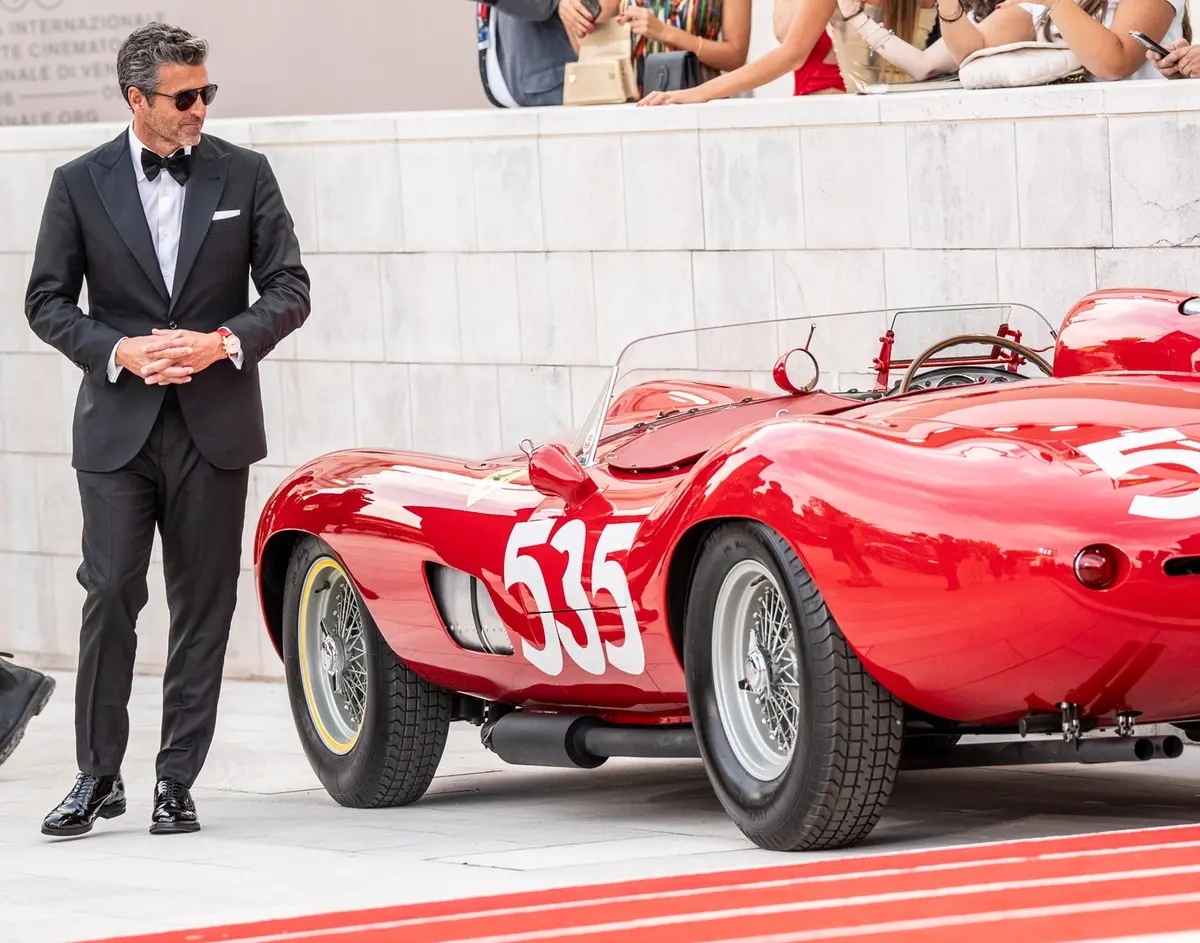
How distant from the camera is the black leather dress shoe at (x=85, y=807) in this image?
658cm

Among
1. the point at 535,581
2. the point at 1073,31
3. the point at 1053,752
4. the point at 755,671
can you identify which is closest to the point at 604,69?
the point at 1073,31

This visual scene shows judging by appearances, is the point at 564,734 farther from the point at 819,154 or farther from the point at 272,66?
the point at 272,66

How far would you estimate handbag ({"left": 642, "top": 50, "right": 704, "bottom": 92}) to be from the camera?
987 centimetres

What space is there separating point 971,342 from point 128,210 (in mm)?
2436

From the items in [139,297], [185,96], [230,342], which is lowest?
[230,342]

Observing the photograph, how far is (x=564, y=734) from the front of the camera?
611 cm

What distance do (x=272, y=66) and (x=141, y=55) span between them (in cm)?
633

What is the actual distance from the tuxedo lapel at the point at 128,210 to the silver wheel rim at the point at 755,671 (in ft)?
7.34

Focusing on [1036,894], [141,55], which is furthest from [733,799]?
[141,55]

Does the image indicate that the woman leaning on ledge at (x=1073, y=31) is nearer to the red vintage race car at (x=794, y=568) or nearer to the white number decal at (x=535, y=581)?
the red vintage race car at (x=794, y=568)

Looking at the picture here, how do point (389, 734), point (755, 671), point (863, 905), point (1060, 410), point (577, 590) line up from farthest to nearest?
point (389, 734), point (577, 590), point (755, 671), point (1060, 410), point (863, 905)

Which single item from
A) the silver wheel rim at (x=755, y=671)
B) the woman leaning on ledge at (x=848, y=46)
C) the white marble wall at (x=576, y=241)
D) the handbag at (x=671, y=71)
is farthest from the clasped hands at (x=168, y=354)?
the handbag at (x=671, y=71)

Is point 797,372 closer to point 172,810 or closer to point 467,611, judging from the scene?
point 467,611

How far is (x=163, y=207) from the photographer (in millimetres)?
6734
